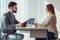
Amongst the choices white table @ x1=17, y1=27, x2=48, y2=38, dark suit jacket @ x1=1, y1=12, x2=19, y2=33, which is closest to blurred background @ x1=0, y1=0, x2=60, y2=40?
dark suit jacket @ x1=1, y1=12, x2=19, y2=33

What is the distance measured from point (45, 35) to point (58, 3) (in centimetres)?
216

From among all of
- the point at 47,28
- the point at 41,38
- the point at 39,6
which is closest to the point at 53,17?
the point at 47,28

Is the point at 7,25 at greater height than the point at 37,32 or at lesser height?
greater

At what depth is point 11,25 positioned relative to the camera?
3.21m

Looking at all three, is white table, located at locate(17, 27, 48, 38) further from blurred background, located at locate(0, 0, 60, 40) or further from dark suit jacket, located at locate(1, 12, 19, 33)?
blurred background, located at locate(0, 0, 60, 40)

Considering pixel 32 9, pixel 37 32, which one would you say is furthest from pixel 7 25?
pixel 32 9

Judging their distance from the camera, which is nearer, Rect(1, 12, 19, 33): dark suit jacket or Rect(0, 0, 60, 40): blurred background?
Rect(1, 12, 19, 33): dark suit jacket

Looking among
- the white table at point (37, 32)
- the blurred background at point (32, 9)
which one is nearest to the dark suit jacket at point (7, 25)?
the white table at point (37, 32)

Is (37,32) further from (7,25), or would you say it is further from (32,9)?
(32,9)

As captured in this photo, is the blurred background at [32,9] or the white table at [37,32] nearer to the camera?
the white table at [37,32]

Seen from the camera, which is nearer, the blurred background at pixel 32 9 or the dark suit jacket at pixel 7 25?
the dark suit jacket at pixel 7 25

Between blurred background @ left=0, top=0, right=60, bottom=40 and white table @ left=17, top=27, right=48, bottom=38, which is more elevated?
blurred background @ left=0, top=0, right=60, bottom=40

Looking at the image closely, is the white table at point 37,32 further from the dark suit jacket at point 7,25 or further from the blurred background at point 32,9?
the blurred background at point 32,9

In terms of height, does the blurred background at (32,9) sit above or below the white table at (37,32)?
above
